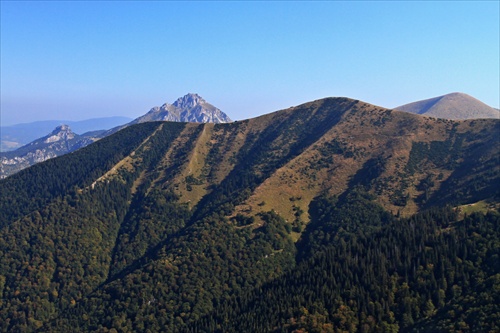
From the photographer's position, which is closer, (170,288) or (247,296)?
(247,296)

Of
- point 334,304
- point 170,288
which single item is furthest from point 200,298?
point 334,304

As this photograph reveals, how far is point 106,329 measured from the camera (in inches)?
6826

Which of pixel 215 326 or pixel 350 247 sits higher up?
pixel 350 247

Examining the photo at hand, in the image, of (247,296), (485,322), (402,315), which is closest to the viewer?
(485,322)

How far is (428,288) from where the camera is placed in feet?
455

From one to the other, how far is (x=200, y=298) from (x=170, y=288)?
54.9ft

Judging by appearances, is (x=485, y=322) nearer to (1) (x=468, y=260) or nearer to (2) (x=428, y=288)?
(2) (x=428, y=288)

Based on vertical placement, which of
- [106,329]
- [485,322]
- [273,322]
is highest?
[485,322]

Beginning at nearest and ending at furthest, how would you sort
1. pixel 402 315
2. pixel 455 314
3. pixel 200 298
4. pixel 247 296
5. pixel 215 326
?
pixel 455 314, pixel 402 315, pixel 215 326, pixel 247 296, pixel 200 298

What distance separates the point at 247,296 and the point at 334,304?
135 ft

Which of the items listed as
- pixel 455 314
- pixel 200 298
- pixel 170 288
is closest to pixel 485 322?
pixel 455 314

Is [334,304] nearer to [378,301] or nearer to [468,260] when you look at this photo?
[378,301]

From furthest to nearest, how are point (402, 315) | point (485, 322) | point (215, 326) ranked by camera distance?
point (215, 326)
point (402, 315)
point (485, 322)

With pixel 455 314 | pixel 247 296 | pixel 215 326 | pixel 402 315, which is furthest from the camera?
pixel 247 296
